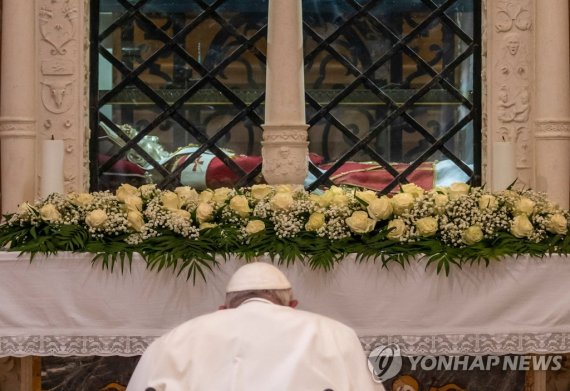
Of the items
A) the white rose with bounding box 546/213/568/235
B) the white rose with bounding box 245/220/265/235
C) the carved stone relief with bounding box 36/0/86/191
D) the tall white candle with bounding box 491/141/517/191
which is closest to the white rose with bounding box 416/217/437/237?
the white rose with bounding box 546/213/568/235

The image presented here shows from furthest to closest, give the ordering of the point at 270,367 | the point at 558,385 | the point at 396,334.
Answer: the point at 558,385
the point at 396,334
the point at 270,367

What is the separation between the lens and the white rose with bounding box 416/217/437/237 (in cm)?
532

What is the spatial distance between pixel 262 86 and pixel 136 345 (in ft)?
8.27

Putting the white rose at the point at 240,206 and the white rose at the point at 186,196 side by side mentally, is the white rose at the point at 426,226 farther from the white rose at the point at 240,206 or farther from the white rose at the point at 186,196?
the white rose at the point at 186,196

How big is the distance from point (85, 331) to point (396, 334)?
1.33m

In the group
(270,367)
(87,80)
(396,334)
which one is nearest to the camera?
(270,367)

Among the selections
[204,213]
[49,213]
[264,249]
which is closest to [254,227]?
[264,249]

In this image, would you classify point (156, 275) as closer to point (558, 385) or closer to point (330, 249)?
point (330, 249)

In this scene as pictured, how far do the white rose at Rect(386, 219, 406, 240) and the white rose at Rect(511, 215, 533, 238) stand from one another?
1.60 ft

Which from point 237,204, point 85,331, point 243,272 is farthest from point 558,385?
point 243,272

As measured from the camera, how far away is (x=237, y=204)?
215 inches

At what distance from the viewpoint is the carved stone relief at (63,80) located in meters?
7.08

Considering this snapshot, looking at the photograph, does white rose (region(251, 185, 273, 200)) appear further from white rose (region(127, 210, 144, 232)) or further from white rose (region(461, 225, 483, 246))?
white rose (region(461, 225, 483, 246))

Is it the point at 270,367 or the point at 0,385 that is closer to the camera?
the point at 270,367
